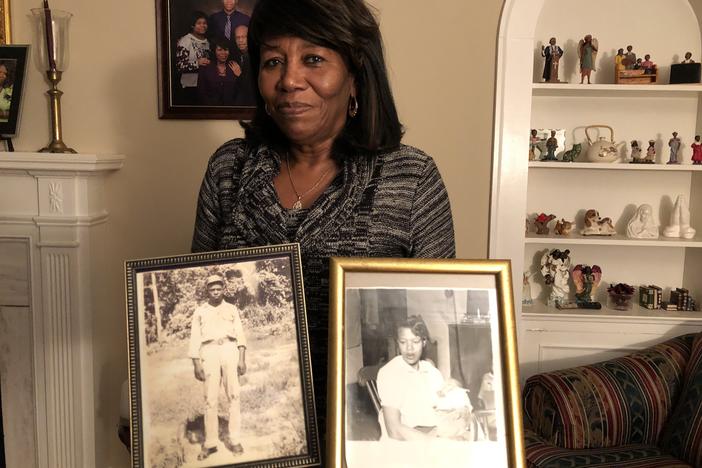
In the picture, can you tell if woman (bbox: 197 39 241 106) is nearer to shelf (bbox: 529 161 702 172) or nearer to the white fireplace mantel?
the white fireplace mantel

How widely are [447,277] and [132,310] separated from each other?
410mm

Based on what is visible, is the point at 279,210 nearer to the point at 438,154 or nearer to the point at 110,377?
the point at 438,154

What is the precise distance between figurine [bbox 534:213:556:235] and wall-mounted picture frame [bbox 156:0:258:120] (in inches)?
51.6

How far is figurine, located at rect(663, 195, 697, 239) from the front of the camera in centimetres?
268


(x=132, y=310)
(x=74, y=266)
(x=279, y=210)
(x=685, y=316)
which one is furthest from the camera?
(x=685, y=316)

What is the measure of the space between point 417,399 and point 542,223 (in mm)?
2071

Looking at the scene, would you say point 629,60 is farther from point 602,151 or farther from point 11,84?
point 11,84

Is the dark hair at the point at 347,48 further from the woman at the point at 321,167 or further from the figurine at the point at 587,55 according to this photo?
the figurine at the point at 587,55

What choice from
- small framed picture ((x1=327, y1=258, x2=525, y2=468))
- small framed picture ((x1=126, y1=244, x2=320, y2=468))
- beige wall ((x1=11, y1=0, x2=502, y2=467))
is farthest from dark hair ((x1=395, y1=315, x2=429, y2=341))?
beige wall ((x1=11, y1=0, x2=502, y2=467))

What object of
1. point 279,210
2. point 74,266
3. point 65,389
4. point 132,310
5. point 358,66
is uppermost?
point 358,66

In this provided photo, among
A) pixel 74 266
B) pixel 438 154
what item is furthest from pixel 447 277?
pixel 74 266

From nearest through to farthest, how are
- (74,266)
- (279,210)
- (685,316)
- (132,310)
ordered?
(132,310)
(279,210)
(74,266)
(685,316)

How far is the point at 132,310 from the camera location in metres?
0.80

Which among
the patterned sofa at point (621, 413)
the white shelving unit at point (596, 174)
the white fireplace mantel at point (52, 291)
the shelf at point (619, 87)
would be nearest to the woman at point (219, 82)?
the white fireplace mantel at point (52, 291)
